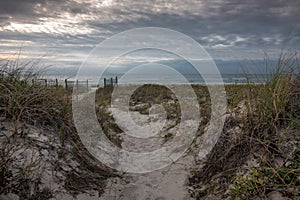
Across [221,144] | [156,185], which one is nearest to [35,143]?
[156,185]

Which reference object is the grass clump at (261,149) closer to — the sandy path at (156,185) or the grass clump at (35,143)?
the sandy path at (156,185)

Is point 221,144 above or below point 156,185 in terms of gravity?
above

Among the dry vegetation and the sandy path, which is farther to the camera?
the sandy path

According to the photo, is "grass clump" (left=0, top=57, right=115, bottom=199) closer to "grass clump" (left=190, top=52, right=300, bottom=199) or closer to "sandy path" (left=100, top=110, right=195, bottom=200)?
"sandy path" (left=100, top=110, right=195, bottom=200)

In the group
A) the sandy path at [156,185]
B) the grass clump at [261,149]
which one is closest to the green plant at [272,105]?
the grass clump at [261,149]

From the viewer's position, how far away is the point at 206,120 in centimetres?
672

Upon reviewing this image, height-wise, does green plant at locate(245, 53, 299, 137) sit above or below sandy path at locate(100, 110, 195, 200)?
above

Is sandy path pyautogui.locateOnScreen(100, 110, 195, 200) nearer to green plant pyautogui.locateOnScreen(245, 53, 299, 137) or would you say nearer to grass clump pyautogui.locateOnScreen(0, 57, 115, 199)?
grass clump pyautogui.locateOnScreen(0, 57, 115, 199)

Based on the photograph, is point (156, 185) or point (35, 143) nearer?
point (35, 143)

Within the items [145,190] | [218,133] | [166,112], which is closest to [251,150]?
[218,133]

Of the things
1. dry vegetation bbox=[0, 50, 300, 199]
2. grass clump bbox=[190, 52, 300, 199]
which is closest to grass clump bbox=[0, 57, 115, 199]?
dry vegetation bbox=[0, 50, 300, 199]

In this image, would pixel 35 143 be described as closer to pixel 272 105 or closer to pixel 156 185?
pixel 156 185

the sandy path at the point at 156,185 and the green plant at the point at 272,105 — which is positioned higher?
the green plant at the point at 272,105

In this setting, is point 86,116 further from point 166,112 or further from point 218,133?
point 166,112
